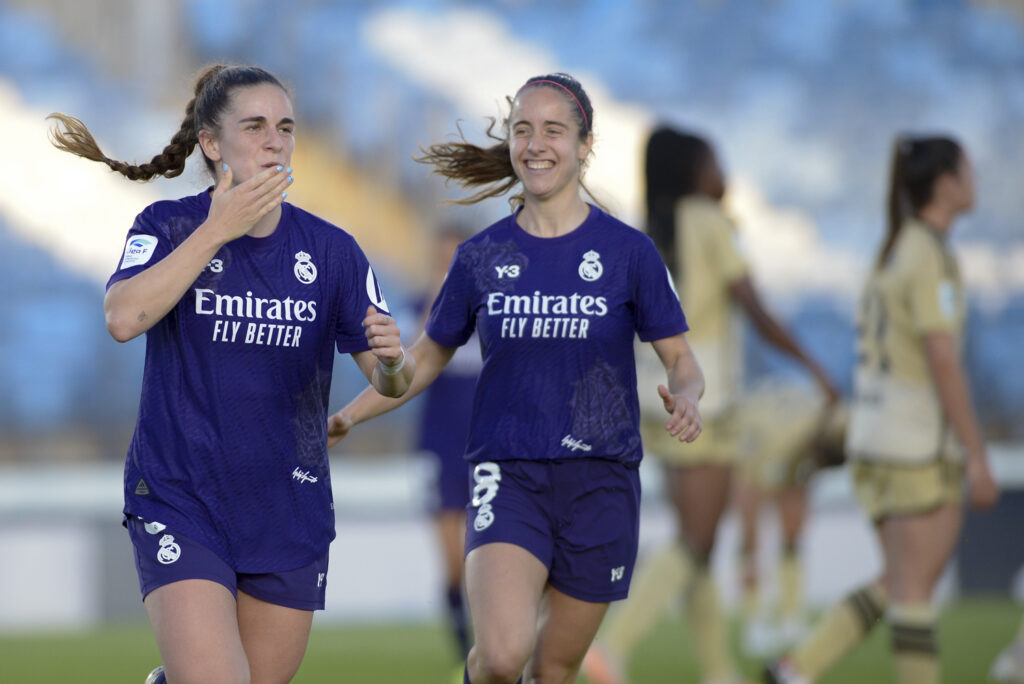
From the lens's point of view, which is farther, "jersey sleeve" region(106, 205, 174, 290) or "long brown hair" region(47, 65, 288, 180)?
"long brown hair" region(47, 65, 288, 180)

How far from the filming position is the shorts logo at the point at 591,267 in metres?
4.30

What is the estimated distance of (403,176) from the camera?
13.1 metres

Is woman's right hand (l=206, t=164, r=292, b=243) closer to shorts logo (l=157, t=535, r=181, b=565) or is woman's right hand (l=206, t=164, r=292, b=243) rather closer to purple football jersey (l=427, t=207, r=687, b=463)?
shorts logo (l=157, t=535, r=181, b=565)

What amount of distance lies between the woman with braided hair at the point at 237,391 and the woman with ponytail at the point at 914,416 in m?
2.54

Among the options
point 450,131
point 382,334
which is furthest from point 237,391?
point 450,131

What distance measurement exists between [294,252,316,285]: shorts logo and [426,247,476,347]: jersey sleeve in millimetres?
684

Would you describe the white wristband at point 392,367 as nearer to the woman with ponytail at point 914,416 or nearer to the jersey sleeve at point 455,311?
the jersey sleeve at point 455,311

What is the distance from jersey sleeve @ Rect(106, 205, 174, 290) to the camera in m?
3.63

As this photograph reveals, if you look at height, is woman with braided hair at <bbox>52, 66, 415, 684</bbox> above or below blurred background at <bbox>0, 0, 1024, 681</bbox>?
below

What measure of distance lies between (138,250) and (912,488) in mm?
3236

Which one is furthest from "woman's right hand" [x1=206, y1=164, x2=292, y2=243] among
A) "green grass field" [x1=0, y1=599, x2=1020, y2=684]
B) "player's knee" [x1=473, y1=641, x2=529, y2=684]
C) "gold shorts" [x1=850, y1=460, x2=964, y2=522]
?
"green grass field" [x1=0, y1=599, x2=1020, y2=684]

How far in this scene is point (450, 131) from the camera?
13023mm

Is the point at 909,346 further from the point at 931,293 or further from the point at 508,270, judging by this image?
the point at 508,270

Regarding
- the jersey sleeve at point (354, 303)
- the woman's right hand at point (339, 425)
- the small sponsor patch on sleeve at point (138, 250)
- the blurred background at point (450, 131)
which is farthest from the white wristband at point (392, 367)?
the blurred background at point (450, 131)
